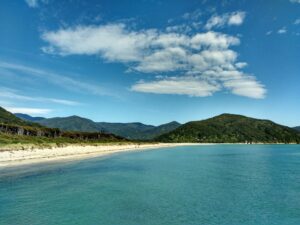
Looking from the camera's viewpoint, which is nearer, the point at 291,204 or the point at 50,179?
the point at 291,204

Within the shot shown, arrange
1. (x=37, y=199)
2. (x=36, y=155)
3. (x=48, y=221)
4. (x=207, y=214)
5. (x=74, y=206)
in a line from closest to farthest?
(x=48, y=221) → (x=207, y=214) → (x=74, y=206) → (x=37, y=199) → (x=36, y=155)

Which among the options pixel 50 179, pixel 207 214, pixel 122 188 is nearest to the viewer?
pixel 207 214

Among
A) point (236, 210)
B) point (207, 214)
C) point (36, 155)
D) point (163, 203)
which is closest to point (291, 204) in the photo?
point (236, 210)

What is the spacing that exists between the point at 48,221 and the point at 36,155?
63.3 metres

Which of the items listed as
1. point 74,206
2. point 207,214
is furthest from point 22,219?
point 207,214

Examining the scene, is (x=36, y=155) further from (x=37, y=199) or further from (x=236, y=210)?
(x=236, y=210)

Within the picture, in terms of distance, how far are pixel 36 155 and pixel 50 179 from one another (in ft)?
134

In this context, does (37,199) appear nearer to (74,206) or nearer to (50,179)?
(74,206)

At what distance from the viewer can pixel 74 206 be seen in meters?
28.1

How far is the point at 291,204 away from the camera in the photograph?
97.7ft

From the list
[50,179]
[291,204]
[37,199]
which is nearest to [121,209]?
[37,199]

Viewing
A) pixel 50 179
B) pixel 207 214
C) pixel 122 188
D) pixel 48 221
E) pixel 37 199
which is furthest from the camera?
pixel 50 179

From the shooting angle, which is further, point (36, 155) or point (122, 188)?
point (36, 155)

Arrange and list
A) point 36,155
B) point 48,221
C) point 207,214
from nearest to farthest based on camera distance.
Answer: point 48,221, point 207,214, point 36,155
